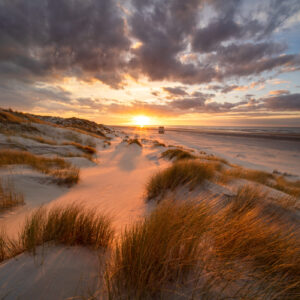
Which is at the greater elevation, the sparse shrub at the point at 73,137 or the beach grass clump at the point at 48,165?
the sparse shrub at the point at 73,137

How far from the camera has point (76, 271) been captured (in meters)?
1.07

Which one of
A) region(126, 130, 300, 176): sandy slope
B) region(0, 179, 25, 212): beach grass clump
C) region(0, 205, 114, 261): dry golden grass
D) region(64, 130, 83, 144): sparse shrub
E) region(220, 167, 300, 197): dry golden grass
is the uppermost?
region(64, 130, 83, 144): sparse shrub

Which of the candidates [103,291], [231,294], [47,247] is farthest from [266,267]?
[47,247]

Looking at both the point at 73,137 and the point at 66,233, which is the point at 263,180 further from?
the point at 73,137

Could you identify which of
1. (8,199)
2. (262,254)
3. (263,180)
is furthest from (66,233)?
(263,180)

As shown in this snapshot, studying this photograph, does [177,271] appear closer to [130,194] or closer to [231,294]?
[231,294]

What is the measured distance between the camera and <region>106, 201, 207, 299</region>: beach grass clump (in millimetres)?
930

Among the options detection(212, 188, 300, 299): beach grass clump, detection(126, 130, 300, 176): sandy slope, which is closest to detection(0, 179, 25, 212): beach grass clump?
detection(212, 188, 300, 299): beach grass clump

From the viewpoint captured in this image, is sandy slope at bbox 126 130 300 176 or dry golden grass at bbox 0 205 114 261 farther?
sandy slope at bbox 126 130 300 176

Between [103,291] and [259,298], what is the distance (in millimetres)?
995

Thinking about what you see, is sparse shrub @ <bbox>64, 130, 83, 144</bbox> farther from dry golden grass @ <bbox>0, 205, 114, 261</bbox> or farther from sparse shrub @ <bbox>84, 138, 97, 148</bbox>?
dry golden grass @ <bbox>0, 205, 114, 261</bbox>

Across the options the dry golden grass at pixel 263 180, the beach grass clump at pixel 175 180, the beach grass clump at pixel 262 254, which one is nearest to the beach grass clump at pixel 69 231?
the beach grass clump at pixel 262 254

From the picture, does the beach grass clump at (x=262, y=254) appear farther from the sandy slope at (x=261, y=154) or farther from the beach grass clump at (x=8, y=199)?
the sandy slope at (x=261, y=154)

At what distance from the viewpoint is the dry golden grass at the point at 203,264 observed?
0.93 meters
